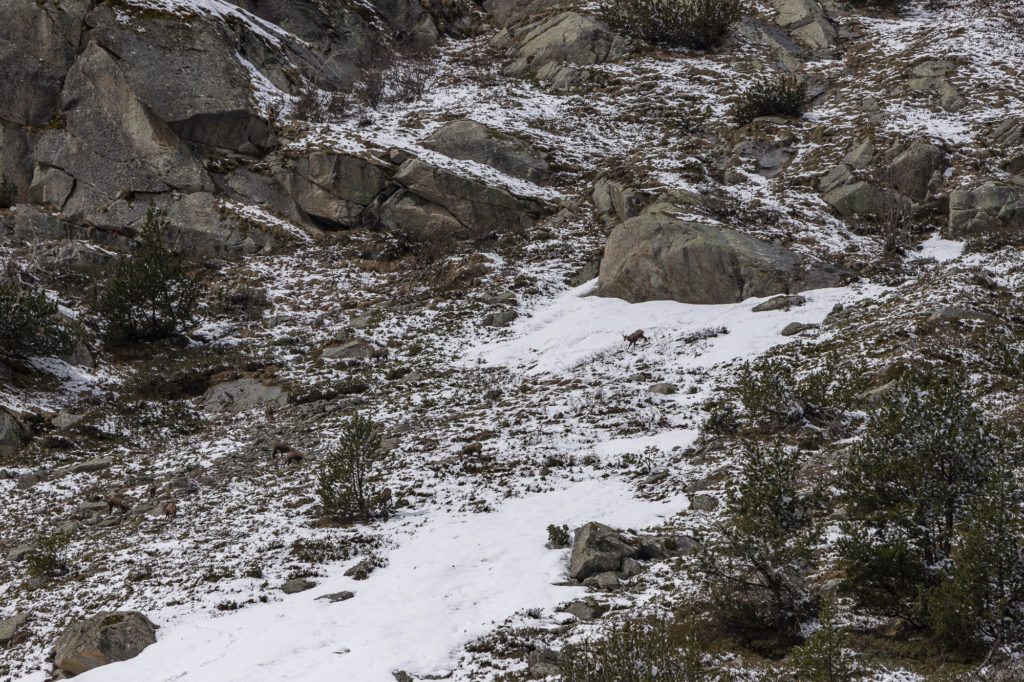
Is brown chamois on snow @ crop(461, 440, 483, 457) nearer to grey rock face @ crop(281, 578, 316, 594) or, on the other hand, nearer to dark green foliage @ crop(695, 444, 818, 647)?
grey rock face @ crop(281, 578, 316, 594)

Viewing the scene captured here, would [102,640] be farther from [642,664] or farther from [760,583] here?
[760,583]

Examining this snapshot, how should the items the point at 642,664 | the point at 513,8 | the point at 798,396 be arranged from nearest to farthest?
the point at 642,664 → the point at 798,396 → the point at 513,8

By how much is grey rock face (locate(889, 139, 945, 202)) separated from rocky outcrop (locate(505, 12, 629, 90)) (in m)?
18.1

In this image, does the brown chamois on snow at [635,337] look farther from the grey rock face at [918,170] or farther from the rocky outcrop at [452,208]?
the grey rock face at [918,170]

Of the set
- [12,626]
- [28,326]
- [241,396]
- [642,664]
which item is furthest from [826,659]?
[28,326]

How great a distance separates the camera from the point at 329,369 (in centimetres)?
2030

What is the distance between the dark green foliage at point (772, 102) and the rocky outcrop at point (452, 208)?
1073 cm

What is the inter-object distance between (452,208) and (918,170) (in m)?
18.0

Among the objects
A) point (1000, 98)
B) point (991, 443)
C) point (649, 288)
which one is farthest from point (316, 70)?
point (991, 443)

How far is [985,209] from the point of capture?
2094cm

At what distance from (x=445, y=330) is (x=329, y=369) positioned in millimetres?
4180

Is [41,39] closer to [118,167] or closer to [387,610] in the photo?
[118,167]

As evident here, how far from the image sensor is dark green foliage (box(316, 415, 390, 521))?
41.0ft

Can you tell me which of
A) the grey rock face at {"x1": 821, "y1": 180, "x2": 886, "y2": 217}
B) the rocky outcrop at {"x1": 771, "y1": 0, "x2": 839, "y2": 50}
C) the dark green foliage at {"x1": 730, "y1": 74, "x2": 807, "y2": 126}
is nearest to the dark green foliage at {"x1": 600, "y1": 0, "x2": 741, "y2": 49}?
the rocky outcrop at {"x1": 771, "y1": 0, "x2": 839, "y2": 50}
